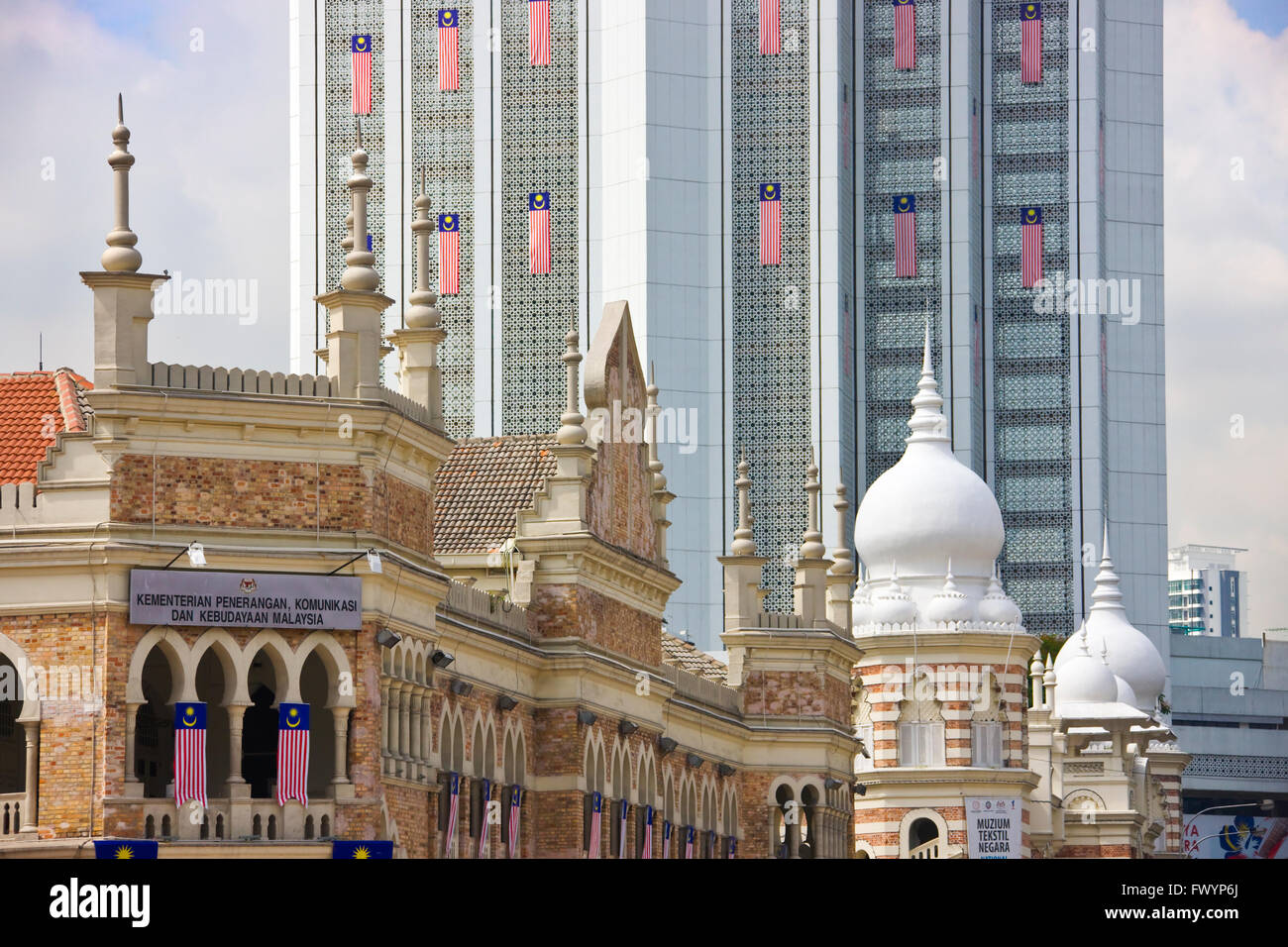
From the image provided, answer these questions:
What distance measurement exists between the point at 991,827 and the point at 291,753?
37.9 m

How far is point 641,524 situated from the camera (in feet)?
160

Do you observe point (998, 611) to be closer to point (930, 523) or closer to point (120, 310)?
point (930, 523)

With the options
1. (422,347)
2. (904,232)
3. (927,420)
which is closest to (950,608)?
(927,420)

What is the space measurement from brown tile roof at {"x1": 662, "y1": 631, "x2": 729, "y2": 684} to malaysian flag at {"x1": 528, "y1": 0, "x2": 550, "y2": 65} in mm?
41949

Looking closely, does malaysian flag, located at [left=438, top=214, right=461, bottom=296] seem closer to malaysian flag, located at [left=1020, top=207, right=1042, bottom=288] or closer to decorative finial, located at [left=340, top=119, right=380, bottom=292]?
malaysian flag, located at [left=1020, top=207, right=1042, bottom=288]

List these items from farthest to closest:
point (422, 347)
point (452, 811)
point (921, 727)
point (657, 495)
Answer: point (921, 727), point (657, 495), point (452, 811), point (422, 347)

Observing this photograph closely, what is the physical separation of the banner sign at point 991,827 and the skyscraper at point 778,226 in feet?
77.0

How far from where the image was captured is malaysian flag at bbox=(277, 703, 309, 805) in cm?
3488

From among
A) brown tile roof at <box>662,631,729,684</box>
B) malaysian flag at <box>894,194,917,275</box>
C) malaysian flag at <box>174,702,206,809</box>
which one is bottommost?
malaysian flag at <box>174,702,206,809</box>

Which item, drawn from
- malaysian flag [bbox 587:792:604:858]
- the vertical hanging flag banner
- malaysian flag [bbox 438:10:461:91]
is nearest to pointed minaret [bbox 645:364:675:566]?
the vertical hanging flag banner

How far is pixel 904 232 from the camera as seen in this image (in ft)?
338

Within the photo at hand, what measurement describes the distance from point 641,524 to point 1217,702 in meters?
97.2

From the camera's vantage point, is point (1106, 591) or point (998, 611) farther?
point (1106, 591)

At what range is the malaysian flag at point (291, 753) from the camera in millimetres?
34875
